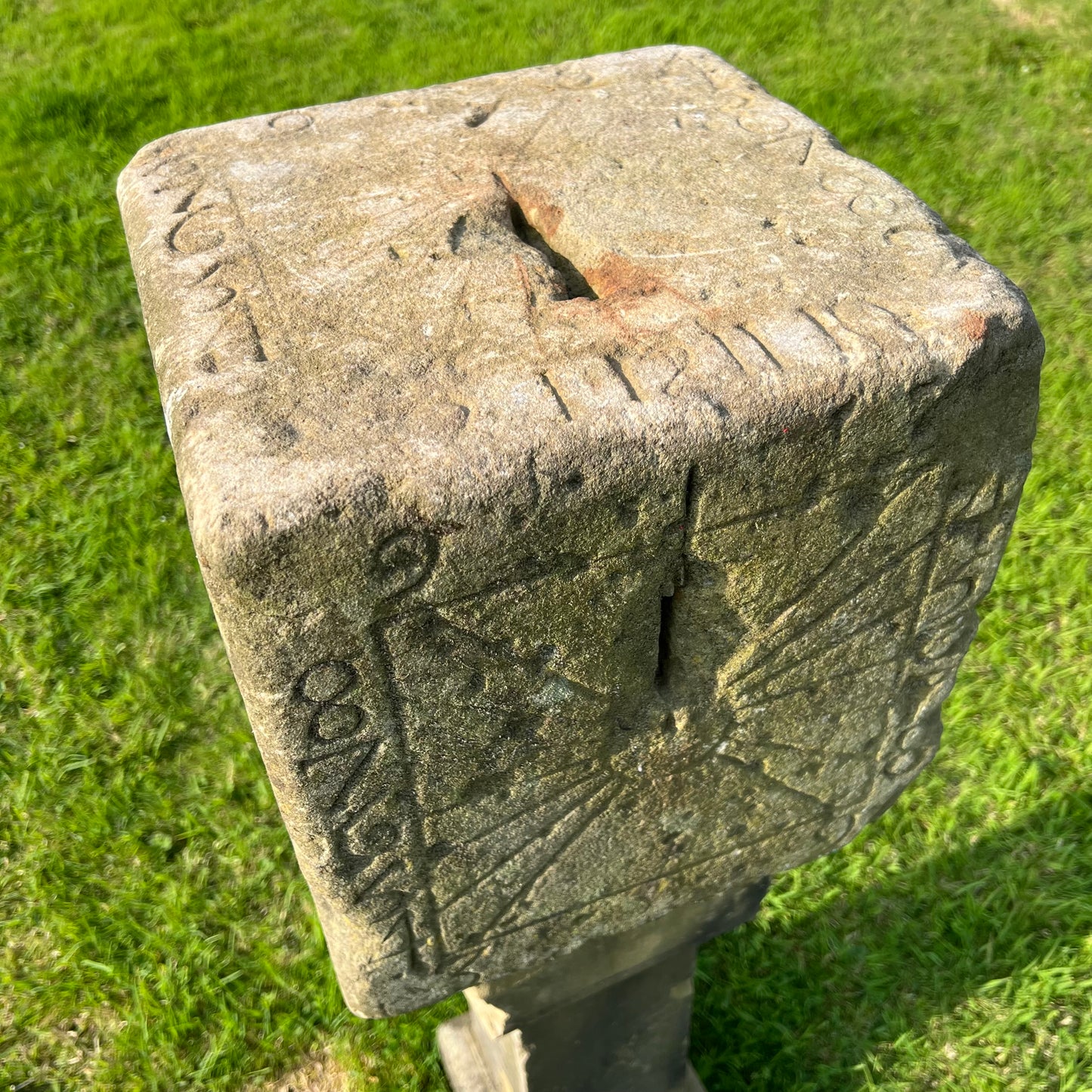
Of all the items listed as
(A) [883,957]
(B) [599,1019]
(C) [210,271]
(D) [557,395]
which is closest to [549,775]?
(D) [557,395]

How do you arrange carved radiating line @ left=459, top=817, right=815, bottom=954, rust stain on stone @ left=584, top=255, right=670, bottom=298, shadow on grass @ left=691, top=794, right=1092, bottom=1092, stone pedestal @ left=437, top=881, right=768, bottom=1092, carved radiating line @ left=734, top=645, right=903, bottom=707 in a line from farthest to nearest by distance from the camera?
shadow on grass @ left=691, top=794, right=1092, bottom=1092, stone pedestal @ left=437, top=881, right=768, bottom=1092, carved radiating line @ left=459, top=817, right=815, bottom=954, carved radiating line @ left=734, top=645, right=903, bottom=707, rust stain on stone @ left=584, top=255, right=670, bottom=298

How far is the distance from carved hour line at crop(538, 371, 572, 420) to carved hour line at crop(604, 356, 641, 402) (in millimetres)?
62

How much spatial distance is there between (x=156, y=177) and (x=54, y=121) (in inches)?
139

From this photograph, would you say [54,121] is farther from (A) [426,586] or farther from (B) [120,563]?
(A) [426,586]

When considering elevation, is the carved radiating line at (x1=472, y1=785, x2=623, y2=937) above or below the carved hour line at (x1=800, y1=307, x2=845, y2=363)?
below

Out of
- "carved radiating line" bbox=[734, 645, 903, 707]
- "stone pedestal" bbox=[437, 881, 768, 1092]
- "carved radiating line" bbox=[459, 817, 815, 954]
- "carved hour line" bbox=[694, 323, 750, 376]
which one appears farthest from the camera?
"stone pedestal" bbox=[437, 881, 768, 1092]

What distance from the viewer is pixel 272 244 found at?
1.23 metres

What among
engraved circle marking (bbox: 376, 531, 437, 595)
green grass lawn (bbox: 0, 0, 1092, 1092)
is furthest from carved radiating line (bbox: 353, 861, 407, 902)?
green grass lawn (bbox: 0, 0, 1092, 1092)

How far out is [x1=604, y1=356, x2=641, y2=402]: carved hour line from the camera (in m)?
0.99

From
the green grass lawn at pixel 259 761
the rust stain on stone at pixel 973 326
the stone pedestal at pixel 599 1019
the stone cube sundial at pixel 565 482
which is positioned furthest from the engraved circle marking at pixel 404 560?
the green grass lawn at pixel 259 761

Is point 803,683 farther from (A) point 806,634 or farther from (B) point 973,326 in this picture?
(B) point 973,326

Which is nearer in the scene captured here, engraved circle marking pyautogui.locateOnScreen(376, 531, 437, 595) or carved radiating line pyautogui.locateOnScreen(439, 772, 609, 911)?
engraved circle marking pyautogui.locateOnScreen(376, 531, 437, 595)

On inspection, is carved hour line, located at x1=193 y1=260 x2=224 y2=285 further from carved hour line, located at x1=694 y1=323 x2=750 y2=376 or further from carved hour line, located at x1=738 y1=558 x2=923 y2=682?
carved hour line, located at x1=738 y1=558 x2=923 y2=682

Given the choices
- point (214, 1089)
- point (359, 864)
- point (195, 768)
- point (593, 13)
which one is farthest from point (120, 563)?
point (593, 13)
